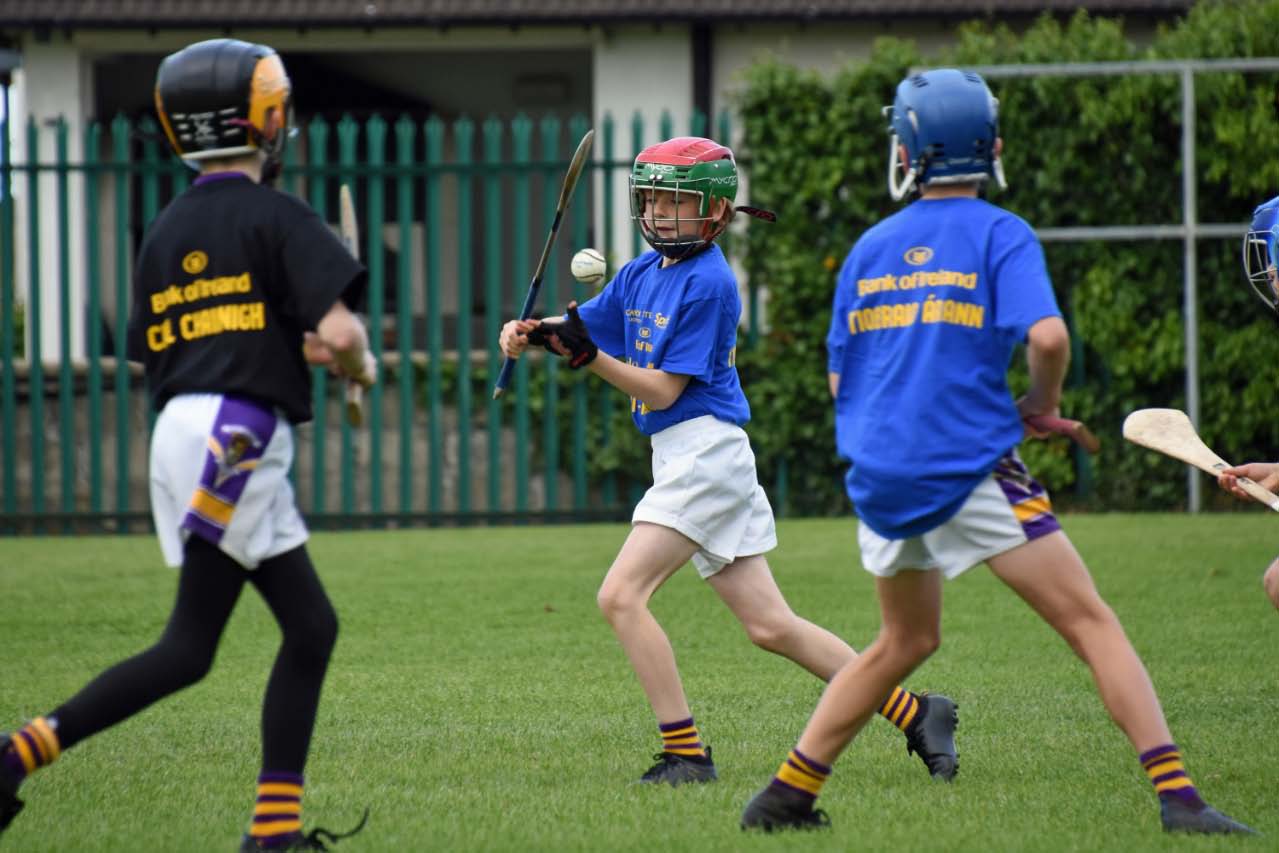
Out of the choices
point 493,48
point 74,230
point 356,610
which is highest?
point 493,48

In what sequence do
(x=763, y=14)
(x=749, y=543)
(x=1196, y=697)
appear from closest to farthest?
(x=749, y=543)
(x=1196, y=697)
(x=763, y=14)

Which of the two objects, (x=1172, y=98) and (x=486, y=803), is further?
(x=1172, y=98)

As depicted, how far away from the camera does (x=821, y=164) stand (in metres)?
12.4

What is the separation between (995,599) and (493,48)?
868 cm

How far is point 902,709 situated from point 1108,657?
3.65 feet

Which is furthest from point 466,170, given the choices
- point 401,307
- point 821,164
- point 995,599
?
point 995,599

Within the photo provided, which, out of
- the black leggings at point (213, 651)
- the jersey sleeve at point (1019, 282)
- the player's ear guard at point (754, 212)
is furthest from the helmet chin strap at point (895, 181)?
the black leggings at point (213, 651)

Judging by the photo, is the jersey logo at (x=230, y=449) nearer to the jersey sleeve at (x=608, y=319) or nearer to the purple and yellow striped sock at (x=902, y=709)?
the jersey sleeve at (x=608, y=319)

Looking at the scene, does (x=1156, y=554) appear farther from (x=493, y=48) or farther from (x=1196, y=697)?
(x=493, y=48)

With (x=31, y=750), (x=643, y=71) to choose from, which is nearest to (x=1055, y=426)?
(x=31, y=750)

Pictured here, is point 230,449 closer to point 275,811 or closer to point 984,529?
point 275,811

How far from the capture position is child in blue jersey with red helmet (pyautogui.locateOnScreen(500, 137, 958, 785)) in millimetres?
5062

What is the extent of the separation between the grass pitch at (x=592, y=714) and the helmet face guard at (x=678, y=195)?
1531 mm

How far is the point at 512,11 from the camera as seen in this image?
47.1 feet
